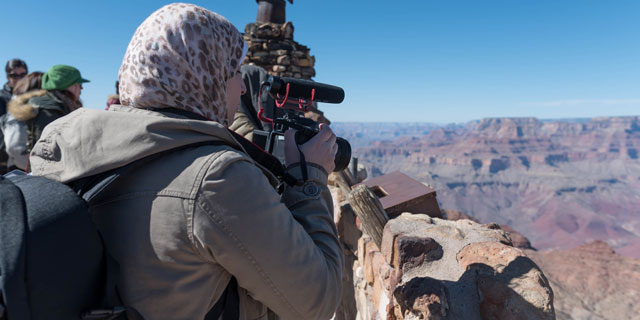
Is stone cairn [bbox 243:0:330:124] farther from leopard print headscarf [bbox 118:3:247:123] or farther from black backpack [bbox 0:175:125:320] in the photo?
black backpack [bbox 0:175:125:320]

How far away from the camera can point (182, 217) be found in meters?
0.71

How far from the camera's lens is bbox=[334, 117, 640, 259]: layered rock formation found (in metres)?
94.1

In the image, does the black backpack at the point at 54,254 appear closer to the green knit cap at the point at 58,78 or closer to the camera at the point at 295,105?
the camera at the point at 295,105

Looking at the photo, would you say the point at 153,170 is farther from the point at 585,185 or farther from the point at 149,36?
the point at 585,185

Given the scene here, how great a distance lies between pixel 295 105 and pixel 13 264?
1011 millimetres

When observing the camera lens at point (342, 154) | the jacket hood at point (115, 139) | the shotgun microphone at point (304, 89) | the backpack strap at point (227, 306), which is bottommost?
the backpack strap at point (227, 306)

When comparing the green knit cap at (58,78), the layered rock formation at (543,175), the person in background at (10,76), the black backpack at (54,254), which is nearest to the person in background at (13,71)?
the person in background at (10,76)

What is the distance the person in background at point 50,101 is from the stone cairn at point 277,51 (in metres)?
4.52

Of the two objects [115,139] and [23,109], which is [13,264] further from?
[23,109]

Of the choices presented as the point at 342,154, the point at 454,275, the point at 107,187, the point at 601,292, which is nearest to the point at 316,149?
the point at 342,154

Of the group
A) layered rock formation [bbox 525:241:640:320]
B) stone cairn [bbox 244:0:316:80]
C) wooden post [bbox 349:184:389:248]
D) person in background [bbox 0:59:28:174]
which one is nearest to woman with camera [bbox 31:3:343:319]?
wooden post [bbox 349:184:389:248]

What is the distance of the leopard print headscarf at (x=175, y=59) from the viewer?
84cm

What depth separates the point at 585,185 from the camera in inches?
4665

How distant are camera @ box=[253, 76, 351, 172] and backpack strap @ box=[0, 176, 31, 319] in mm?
709
